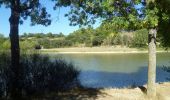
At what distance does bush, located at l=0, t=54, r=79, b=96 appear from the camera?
42.1 ft

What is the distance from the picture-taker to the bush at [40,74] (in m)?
12.8

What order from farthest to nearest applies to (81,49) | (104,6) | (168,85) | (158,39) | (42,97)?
(81,49) → (158,39) → (168,85) → (42,97) → (104,6)

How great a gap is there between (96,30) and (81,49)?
4586 centimetres

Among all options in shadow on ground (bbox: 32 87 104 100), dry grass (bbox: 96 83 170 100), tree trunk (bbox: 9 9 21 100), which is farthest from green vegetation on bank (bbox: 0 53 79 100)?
dry grass (bbox: 96 83 170 100)

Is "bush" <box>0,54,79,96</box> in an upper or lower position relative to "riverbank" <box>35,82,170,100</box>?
upper

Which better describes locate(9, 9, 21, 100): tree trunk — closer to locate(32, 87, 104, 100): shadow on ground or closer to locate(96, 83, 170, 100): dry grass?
locate(32, 87, 104, 100): shadow on ground

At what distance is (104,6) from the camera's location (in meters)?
11.4

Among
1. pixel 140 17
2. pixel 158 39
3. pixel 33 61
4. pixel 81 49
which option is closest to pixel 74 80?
pixel 33 61

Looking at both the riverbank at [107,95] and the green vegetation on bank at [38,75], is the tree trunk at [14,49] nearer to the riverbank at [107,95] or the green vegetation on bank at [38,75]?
the green vegetation on bank at [38,75]

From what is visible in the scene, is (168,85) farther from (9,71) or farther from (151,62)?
(9,71)

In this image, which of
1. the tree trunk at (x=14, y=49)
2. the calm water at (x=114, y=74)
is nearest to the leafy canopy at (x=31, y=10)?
the tree trunk at (x=14, y=49)

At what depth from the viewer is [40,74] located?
48.8 feet

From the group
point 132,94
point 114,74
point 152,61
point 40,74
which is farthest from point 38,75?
point 114,74

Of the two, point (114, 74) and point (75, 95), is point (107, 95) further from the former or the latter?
point (114, 74)
